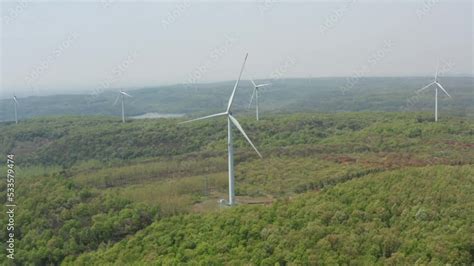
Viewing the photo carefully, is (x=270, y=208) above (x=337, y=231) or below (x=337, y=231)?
above

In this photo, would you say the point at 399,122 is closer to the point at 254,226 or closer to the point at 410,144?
the point at 410,144

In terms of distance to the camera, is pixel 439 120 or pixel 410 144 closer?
pixel 410 144

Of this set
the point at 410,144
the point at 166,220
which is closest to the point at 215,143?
the point at 410,144

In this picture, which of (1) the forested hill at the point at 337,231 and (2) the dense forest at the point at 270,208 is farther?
(2) the dense forest at the point at 270,208

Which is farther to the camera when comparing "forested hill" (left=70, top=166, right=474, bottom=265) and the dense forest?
the dense forest

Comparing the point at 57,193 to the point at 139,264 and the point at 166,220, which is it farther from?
the point at 139,264

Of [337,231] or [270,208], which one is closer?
[337,231]

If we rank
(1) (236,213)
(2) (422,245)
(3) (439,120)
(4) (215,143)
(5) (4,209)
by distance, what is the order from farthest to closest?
1. (3) (439,120)
2. (4) (215,143)
3. (5) (4,209)
4. (1) (236,213)
5. (2) (422,245)

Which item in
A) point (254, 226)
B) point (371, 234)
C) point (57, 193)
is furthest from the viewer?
point (57, 193)
